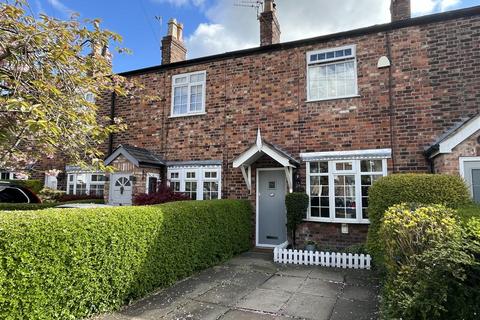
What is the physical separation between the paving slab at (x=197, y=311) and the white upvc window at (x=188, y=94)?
24.4 feet

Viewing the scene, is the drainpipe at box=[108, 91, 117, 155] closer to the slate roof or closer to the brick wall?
the slate roof

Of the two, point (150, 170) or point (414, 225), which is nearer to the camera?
point (414, 225)

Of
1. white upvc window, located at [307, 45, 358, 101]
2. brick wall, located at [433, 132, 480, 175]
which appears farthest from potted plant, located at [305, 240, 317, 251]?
white upvc window, located at [307, 45, 358, 101]

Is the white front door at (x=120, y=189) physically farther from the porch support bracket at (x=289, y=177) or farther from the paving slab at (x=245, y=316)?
the paving slab at (x=245, y=316)

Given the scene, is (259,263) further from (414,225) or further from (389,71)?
(389,71)

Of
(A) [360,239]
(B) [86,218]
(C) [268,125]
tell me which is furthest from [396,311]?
(C) [268,125]

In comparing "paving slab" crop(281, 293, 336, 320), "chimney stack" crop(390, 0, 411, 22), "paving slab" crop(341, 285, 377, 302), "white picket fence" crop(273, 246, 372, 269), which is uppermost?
"chimney stack" crop(390, 0, 411, 22)

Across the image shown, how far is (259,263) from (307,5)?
8.51 meters

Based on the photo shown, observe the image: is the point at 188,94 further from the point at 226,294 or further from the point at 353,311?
the point at 353,311

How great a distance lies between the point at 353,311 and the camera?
4.98 meters

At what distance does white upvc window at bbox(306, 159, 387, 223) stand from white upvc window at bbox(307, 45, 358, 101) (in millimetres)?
2100

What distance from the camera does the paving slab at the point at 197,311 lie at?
15.7 ft

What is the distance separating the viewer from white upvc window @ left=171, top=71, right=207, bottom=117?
11.7 m

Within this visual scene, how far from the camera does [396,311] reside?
10.3 feet
